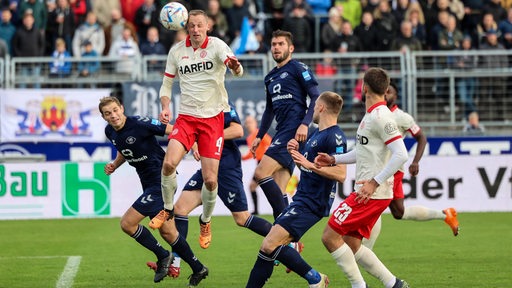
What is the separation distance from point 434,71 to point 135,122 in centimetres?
1299

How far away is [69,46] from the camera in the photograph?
81.4 feet

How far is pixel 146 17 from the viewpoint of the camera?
24.9 meters

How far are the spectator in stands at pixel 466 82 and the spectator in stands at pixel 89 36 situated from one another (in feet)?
25.6

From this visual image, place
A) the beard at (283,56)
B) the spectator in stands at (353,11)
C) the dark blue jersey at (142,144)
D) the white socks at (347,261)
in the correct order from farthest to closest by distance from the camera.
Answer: the spectator in stands at (353,11)
the beard at (283,56)
the dark blue jersey at (142,144)
the white socks at (347,261)

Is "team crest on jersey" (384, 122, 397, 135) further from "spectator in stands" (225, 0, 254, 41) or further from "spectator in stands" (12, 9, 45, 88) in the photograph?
"spectator in stands" (225, 0, 254, 41)

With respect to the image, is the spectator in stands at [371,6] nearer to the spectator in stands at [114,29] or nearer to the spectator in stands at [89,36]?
the spectator in stands at [114,29]

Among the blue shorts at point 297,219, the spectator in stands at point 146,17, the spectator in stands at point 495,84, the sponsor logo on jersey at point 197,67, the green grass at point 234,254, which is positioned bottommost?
the green grass at point 234,254

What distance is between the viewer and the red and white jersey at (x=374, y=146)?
9523mm

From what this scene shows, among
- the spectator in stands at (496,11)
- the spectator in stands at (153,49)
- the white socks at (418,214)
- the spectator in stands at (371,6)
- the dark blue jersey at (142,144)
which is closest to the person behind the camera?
the dark blue jersey at (142,144)

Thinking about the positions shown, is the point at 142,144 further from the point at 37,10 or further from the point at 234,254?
the point at 37,10

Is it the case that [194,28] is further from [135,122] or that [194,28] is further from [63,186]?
A: [63,186]

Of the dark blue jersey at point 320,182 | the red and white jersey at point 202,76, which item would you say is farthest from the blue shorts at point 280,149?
the dark blue jersey at point 320,182

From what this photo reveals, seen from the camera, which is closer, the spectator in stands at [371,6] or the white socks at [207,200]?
the white socks at [207,200]

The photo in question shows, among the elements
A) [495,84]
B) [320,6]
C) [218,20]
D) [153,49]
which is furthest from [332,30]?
[153,49]
